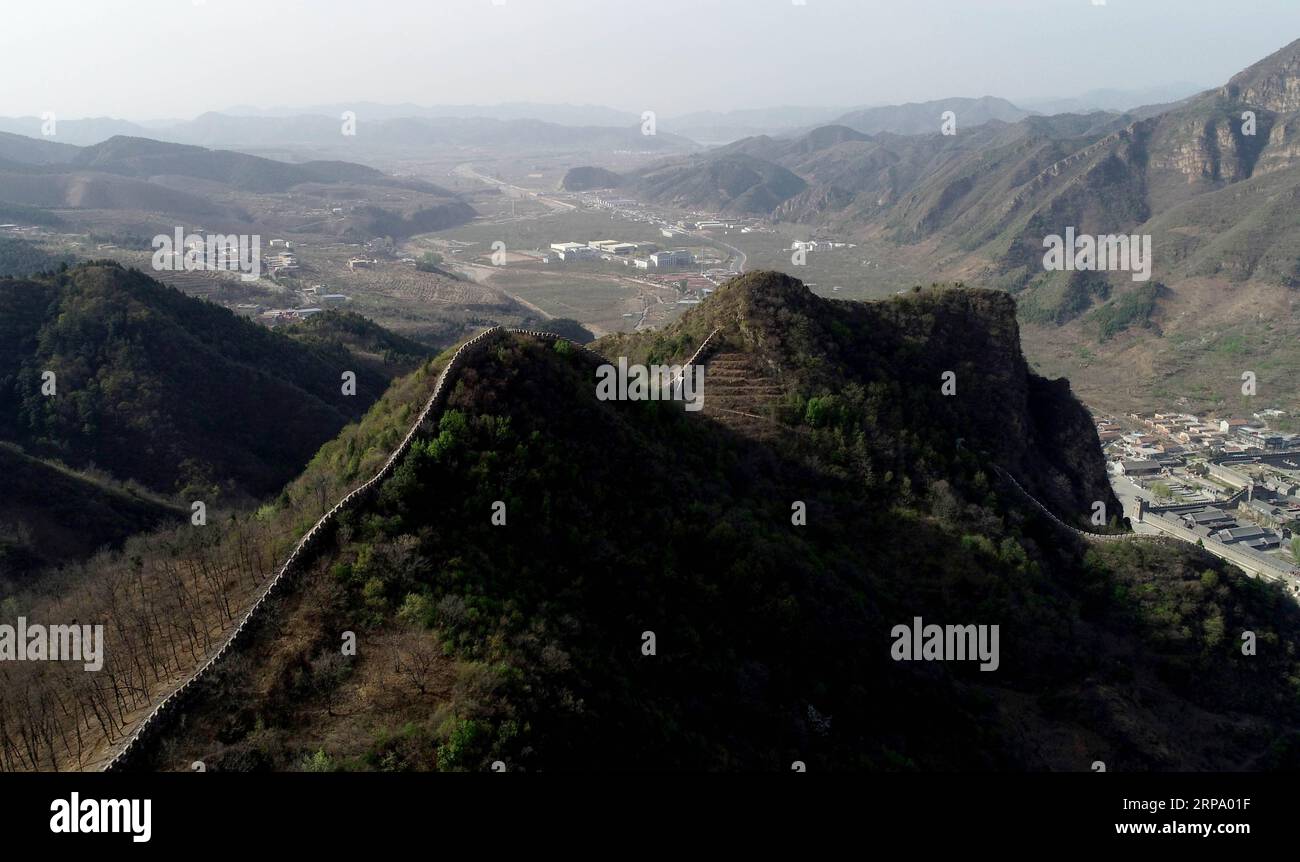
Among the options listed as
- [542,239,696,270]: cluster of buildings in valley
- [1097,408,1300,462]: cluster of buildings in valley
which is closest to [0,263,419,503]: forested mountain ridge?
[1097,408,1300,462]: cluster of buildings in valley

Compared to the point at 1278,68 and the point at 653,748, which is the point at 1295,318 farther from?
the point at 653,748

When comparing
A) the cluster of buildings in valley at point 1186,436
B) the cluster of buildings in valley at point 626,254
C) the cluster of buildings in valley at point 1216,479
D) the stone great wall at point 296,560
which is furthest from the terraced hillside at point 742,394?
the cluster of buildings in valley at point 626,254

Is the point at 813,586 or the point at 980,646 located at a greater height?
the point at 813,586

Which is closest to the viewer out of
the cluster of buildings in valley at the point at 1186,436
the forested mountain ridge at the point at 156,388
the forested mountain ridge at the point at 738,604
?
the forested mountain ridge at the point at 738,604

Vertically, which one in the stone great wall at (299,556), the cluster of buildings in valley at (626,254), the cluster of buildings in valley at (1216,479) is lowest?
the cluster of buildings in valley at (1216,479)

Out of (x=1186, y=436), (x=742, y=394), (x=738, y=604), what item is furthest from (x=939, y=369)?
(x=1186, y=436)

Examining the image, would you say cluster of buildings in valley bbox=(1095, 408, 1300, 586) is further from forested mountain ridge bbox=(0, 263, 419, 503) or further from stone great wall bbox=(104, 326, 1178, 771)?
forested mountain ridge bbox=(0, 263, 419, 503)

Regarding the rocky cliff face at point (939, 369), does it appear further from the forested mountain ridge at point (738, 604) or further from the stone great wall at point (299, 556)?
the stone great wall at point (299, 556)

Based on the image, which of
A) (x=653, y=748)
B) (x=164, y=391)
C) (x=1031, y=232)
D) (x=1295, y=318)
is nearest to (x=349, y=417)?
(x=164, y=391)
